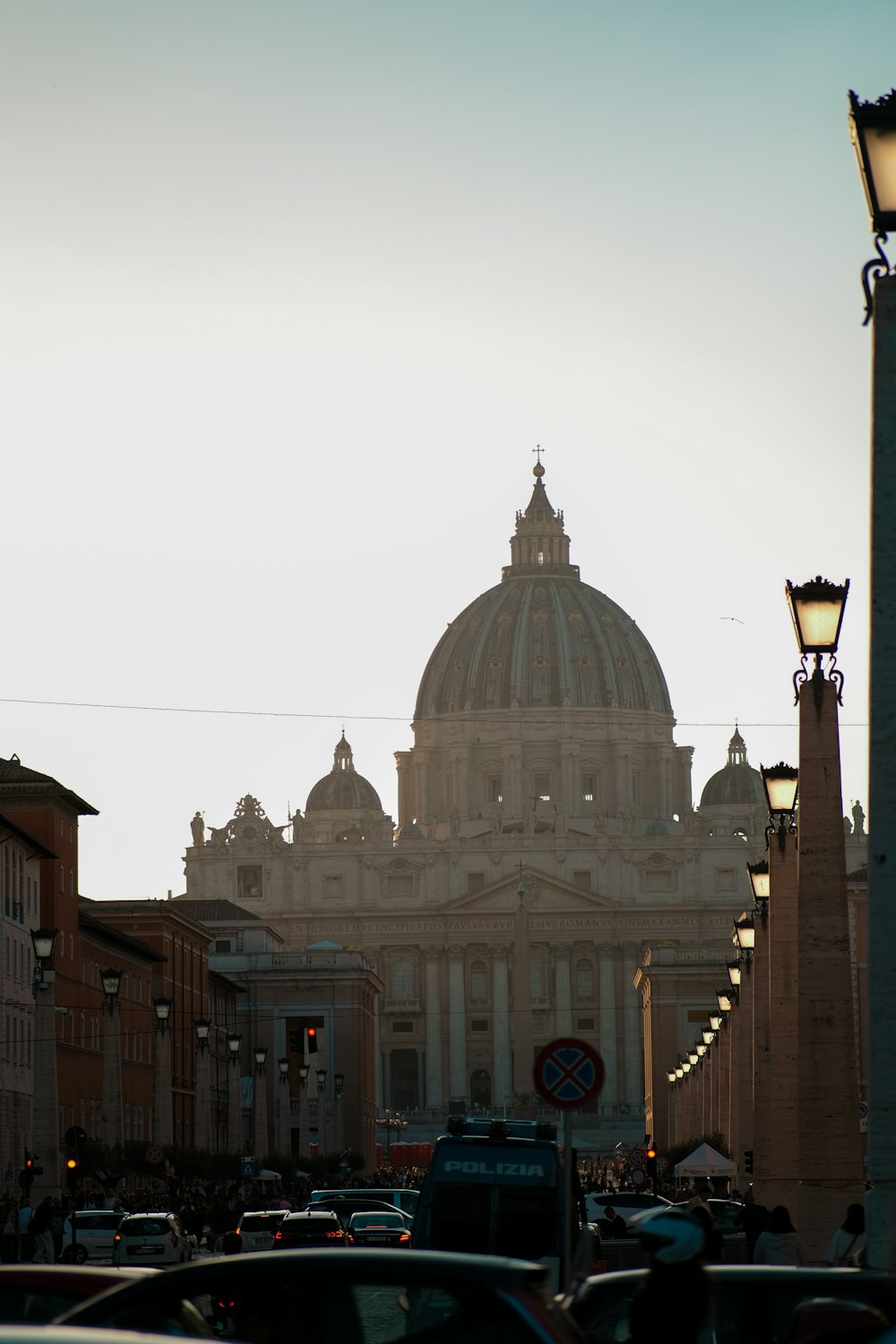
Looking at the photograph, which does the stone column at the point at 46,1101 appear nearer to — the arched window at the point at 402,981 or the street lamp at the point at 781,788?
the street lamp at the point at 781,788

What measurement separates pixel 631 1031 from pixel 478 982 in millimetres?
10019

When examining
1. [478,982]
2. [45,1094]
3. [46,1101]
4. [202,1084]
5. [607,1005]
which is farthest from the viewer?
[478,982]

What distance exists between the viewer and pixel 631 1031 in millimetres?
154250

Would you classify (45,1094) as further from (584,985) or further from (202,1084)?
(584,985)

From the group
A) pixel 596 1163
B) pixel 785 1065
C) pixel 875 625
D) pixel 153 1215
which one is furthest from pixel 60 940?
pixel 596 1163

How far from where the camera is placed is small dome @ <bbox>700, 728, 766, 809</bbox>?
561ft

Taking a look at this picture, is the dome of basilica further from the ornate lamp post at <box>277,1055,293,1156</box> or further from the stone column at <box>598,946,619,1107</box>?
the ornate lamp post at <box>277,1055,293,1156</box>

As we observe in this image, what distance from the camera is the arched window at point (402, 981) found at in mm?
156250

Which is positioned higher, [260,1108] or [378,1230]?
[378,1230]

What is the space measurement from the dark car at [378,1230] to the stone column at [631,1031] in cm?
11852

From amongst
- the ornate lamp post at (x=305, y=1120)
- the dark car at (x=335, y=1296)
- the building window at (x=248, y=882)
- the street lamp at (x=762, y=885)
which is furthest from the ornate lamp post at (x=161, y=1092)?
the building window at (x=248, y=882)

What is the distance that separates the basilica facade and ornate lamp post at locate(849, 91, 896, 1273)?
127 m

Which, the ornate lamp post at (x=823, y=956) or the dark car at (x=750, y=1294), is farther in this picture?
the ornate lamp post at (x=823, y=956)

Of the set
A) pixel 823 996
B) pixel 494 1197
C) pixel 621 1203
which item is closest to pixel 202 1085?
pixel 621 1203
